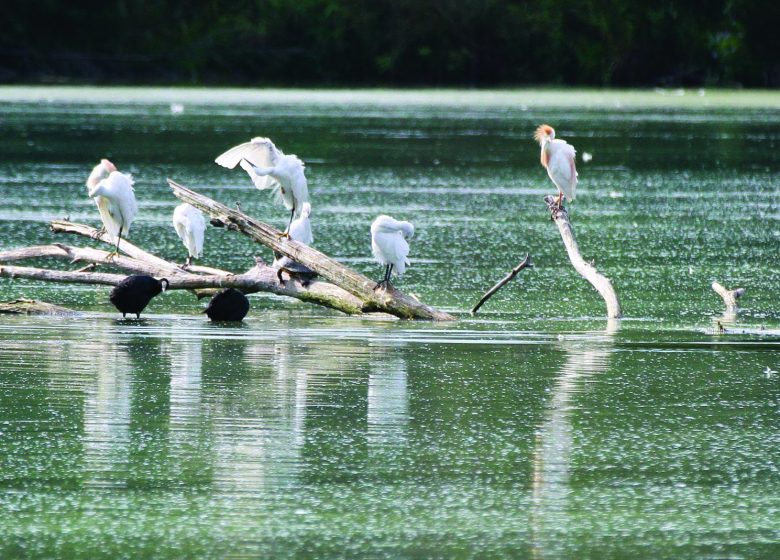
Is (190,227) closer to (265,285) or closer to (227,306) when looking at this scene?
(265,285)

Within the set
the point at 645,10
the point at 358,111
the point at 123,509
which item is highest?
the point at 645,10

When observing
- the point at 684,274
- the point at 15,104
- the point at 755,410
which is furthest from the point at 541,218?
the point at 15,104

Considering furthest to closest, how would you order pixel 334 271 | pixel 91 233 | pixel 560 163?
1. pixel 560 163
2. pixel 91 233
3. pixel 334 271

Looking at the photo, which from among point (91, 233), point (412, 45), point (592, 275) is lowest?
point (592, 275)

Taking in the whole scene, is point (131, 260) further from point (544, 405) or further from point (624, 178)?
point (624, 178)

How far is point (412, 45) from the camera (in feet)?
190

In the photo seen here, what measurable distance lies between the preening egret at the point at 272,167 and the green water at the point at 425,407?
792 millimetres

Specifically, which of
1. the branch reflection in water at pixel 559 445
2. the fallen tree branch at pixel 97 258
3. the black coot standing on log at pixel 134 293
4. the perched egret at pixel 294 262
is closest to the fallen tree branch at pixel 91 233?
the fallen tree branch at pixel 97 258

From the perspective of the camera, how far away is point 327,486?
5.61 m

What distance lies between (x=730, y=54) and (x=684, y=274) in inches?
1780

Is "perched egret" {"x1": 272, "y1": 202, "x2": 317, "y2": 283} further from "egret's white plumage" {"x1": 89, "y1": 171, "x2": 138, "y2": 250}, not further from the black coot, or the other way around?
"egret's white plumage" {"x1": 89, "y1": 171, "x2": 138, "y2": 250}

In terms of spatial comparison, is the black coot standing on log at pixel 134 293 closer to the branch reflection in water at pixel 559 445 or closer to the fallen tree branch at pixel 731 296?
the branch reflection in water at pixel 559 445

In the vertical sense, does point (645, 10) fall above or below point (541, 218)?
above

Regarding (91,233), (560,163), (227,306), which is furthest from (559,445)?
(560,163)
